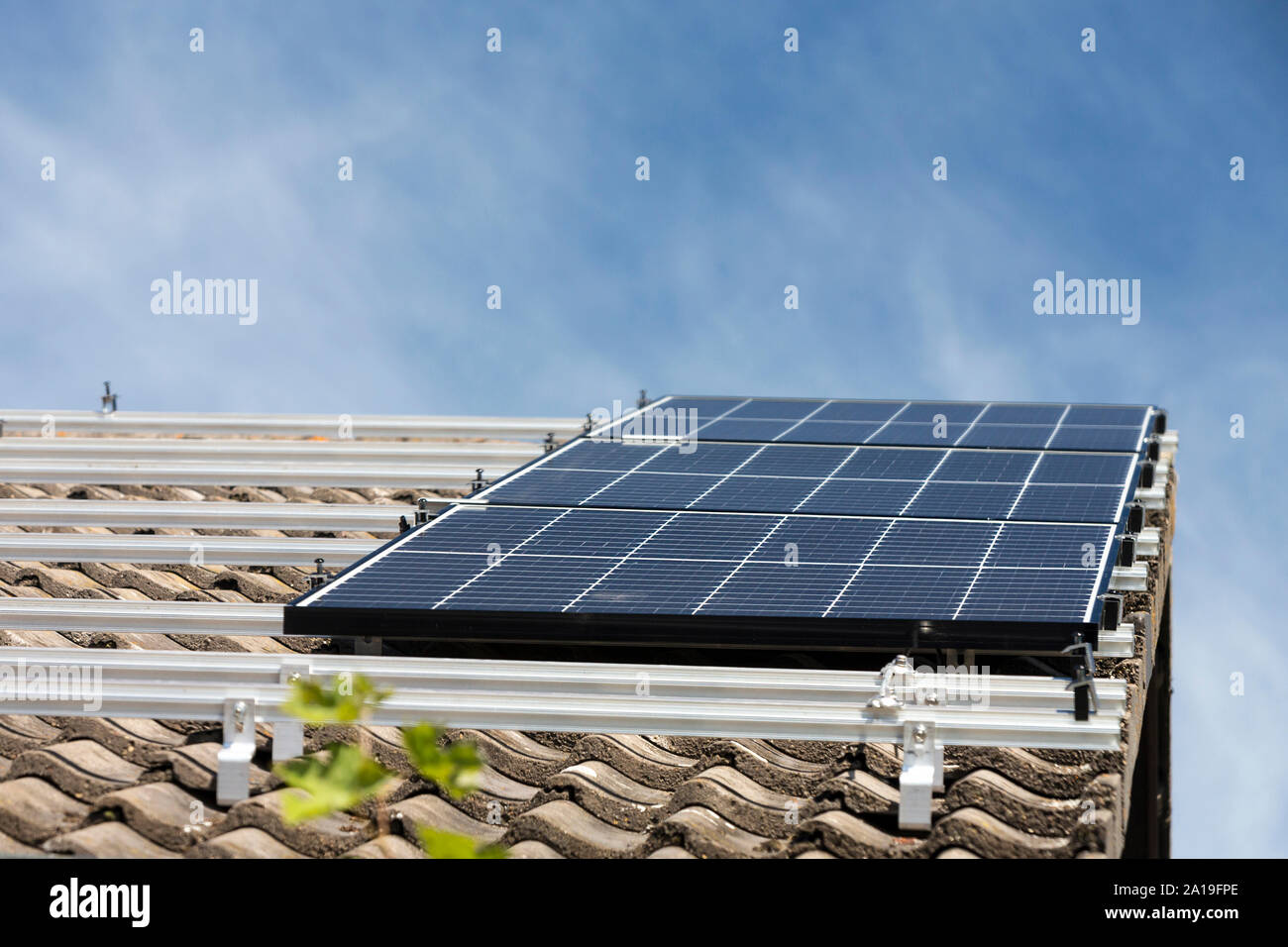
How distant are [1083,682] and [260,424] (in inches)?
569

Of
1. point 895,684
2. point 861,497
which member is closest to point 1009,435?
point 861,497

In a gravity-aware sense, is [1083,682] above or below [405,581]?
below

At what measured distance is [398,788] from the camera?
10.5 meters

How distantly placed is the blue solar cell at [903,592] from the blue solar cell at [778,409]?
8.34 metres

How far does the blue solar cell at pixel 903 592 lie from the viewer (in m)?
11.9

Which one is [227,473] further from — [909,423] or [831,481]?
[909,423]

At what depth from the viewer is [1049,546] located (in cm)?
1357

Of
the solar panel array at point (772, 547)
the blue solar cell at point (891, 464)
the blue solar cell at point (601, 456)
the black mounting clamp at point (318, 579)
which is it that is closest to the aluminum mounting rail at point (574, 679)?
the solar panel array at point (772, 547)

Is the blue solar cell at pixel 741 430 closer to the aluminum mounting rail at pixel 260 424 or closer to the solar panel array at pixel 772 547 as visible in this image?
the solar panel array at pixel 772 547

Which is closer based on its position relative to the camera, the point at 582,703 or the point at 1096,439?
the point at 582,703

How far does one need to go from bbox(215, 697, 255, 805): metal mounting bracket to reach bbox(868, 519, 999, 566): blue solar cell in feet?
18.0

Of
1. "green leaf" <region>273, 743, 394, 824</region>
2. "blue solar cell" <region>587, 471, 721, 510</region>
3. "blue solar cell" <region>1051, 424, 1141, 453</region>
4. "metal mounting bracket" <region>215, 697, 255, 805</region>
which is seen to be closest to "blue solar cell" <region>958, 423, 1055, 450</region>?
"blue solar cell" <region>1051, 424, 1141, 453</region>
